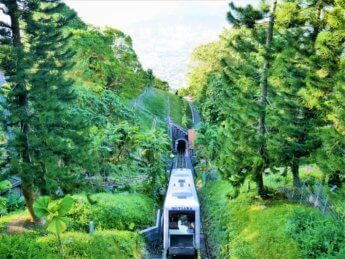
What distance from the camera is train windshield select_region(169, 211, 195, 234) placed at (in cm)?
1750

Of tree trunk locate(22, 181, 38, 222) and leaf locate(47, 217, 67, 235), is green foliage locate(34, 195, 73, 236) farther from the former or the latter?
tree trunk locate(22, 181, 38, 222)

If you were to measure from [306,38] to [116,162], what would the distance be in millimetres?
14125

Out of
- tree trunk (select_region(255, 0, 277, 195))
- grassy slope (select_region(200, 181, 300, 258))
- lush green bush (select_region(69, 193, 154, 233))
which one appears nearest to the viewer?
grassy slope (select_region(200, 181, 300, 258))

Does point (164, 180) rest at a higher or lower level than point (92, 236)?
lower

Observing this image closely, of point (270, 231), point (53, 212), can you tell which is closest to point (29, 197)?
point (53, 212)

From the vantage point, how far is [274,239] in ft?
46.2

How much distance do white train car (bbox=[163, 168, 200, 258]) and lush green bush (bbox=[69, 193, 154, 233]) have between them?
6.47 ft

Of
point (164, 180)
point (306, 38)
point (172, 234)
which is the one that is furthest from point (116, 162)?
point (306, 38)

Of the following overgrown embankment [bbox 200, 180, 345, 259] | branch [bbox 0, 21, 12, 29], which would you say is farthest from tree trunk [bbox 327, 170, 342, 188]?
branch [bbox 0, 21, 12, 29]

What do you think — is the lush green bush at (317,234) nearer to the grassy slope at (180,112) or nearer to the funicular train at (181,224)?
the funicular train at (181,224)

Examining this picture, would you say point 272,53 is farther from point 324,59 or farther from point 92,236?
point 92,236

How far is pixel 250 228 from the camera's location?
15.9 metres

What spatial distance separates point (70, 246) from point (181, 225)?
20.1 feet

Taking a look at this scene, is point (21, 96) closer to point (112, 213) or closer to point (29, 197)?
point (29, 197)
